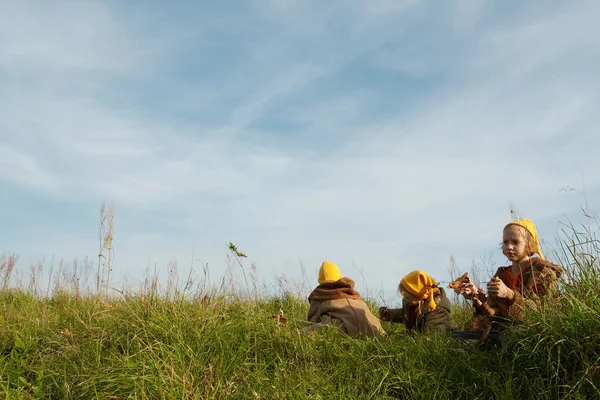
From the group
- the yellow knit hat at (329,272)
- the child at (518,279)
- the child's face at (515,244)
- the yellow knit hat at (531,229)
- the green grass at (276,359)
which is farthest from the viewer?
the yellow knit hat at (329,272)

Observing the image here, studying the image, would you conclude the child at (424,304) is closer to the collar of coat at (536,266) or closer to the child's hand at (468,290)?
the child's hand at (468,290)

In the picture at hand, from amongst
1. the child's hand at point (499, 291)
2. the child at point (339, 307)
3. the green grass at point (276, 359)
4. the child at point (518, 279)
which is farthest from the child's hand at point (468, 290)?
the child at point (339, 307)

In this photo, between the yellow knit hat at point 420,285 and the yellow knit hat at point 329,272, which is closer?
the yellow knit hat at point 420,285

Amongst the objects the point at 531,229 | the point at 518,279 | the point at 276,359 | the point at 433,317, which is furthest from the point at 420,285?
the point at 276,359

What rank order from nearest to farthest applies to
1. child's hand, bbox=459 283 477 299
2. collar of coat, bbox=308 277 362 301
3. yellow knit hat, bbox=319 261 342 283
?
child's hand, bbox=459 283 477 299, collar of coat, bbox=308 277 362 301, yellow knit hat, bbox=319 261 342 283

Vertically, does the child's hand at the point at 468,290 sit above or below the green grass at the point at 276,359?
above

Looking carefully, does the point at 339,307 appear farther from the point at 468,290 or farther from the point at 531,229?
the point at 531,229

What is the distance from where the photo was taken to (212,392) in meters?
4.09

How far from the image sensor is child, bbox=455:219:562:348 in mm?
4898

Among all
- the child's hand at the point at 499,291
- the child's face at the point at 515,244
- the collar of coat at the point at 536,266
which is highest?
the child's face at the point at 515,244

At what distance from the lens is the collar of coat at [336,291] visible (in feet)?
20.4

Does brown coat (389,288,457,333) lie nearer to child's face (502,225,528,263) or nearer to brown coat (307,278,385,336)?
brown coat (307,278,385,336)

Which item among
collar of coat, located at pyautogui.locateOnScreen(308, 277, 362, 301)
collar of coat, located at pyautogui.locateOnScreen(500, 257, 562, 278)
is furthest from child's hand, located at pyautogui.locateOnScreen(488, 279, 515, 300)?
collar of coat, located at pyautogui.locateOnScreen(308, 277, 362, 301)

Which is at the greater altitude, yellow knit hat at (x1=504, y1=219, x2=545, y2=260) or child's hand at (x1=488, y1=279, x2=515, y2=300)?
yellow knit hat at (x1=504, y1=219, x2=545, y2=260)
